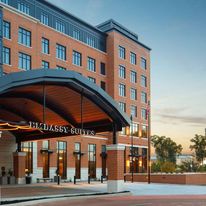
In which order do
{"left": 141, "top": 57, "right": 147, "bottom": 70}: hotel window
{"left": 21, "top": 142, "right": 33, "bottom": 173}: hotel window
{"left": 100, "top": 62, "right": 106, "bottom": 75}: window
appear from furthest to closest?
{"left": 141, "top": 57, "right": 147, "bottom": 70}: hotel window < {"left": 100, "top": 62, "right": 106, "bottom": 75}: window < {"left": 21, "top": 142, "right": 33, "bottom": 173}: hotel window

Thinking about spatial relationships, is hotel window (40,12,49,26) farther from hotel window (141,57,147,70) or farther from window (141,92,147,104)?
window (141,92,147,104)

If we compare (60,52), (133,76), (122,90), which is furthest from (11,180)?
(133,76)

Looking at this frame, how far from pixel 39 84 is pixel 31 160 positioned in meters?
25.9

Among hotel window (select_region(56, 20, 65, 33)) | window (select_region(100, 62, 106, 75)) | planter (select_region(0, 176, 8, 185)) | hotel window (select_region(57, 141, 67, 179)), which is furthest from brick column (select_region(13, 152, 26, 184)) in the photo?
window (select_region(100, 62, 106, 75))

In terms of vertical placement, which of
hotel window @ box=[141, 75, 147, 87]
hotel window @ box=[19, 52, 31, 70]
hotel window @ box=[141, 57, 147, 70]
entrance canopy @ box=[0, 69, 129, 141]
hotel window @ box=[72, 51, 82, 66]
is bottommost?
entrance canopy @ box=[0, 69, 129, 141]

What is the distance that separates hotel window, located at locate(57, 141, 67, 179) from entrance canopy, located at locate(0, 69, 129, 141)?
15.2m

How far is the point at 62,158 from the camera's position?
57.9 meters

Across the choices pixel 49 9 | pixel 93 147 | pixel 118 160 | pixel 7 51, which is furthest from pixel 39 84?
pixel 93 147

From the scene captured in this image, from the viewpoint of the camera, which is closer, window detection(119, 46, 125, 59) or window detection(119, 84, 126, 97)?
window detection(119, 84, 126, 97)

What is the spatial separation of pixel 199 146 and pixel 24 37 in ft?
193

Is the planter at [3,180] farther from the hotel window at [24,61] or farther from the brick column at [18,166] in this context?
the hotel window at [24,61]

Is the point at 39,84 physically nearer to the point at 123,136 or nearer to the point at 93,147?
the point at 93,147

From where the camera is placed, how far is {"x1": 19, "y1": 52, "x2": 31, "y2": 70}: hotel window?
51.2 metres

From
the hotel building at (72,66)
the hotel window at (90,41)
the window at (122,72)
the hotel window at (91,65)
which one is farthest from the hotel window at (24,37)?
the window at (122,72)
